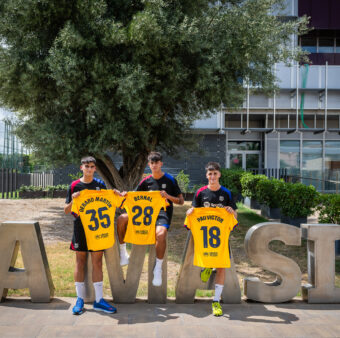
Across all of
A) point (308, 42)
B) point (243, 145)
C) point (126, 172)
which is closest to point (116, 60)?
point (126, 172)

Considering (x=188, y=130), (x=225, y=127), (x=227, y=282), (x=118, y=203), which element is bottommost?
(x=227, y=282)

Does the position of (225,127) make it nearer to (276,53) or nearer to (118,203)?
(276,53)

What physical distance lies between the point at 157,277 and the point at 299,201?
6125mm

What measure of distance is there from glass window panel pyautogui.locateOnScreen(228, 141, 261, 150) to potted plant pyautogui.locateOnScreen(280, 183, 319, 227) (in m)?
10.3

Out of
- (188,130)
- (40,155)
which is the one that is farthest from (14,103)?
(188,130)

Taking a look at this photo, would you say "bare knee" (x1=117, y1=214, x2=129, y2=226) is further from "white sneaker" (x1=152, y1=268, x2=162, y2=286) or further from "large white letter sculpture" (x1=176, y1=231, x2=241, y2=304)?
"large white letter sculpture" (x1=176, y1=231, x2=241, y2=304)

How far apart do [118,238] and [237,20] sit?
21.4 feet

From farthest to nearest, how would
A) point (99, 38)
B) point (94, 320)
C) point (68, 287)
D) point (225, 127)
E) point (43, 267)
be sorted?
1. point (225, 127)
2. point (99, 38)
3. point (68, 287)
4. point (43, 267)
5. point (94, 320)

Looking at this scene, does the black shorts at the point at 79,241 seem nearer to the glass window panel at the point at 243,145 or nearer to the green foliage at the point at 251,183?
the green foliage at the point at 251,183

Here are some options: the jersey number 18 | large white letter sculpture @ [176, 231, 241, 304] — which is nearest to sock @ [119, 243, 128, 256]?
large white letter sculpture @ [176, 231, 241, 304]

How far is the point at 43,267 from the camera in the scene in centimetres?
422

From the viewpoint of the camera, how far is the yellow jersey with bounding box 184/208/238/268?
4.18 m

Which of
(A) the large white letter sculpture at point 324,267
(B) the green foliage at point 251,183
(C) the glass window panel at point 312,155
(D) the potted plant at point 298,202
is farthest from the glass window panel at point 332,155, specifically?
(A) the large white letter sculpture at point 324,267

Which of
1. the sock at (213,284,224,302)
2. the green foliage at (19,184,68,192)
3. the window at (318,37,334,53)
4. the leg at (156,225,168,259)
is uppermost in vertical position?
the window at (318,37,334,53)
